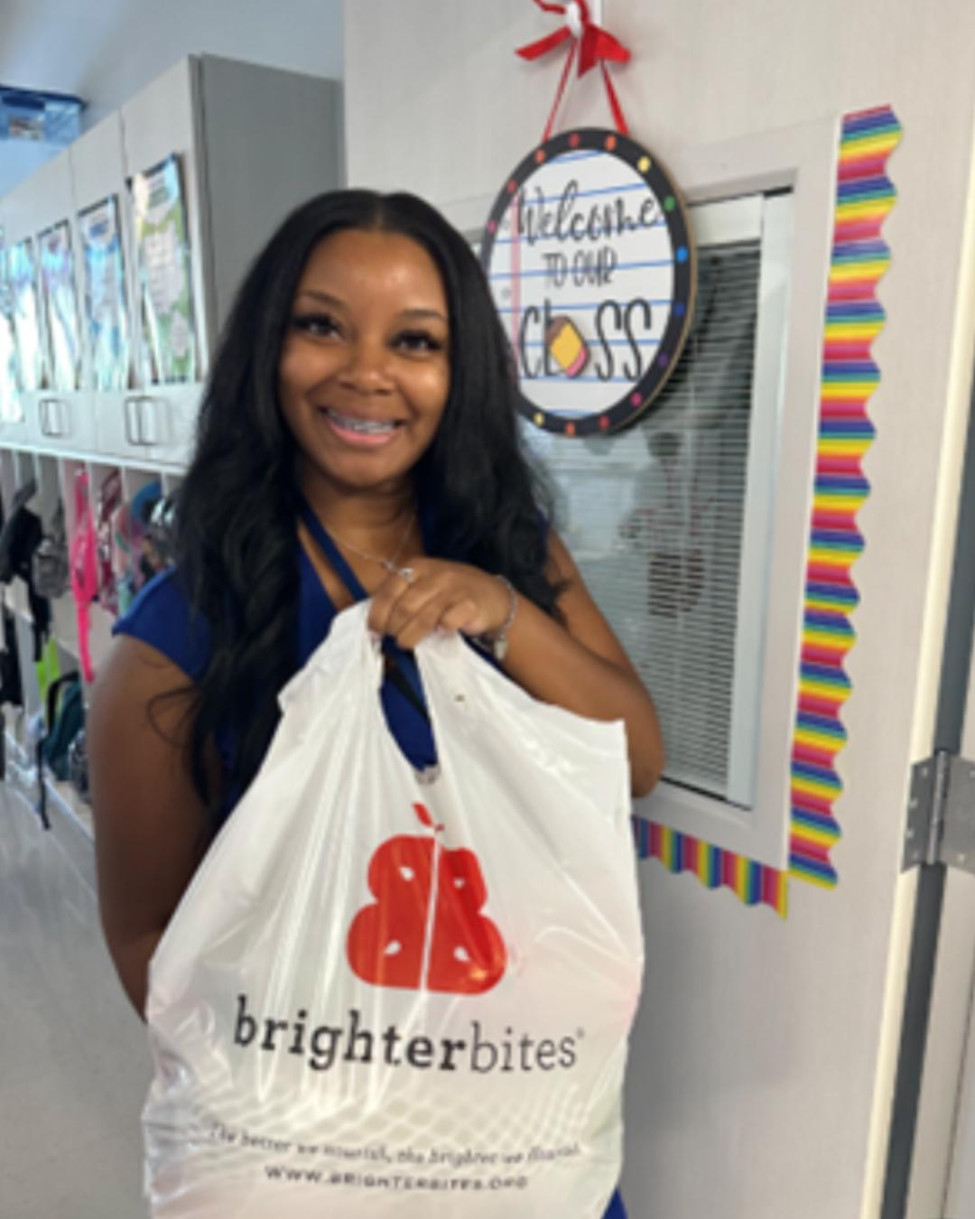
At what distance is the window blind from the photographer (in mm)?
951

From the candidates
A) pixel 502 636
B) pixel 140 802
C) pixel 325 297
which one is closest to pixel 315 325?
pixel 325 297

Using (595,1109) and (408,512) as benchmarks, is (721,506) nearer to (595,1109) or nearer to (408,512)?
(408,512)

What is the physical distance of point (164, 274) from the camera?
1.82m

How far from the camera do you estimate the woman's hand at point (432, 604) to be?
72 centimetres

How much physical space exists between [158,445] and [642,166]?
1.29m

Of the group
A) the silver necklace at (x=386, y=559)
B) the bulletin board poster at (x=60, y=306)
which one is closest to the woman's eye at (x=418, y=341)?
the silver necklace at (x=386, y=559)

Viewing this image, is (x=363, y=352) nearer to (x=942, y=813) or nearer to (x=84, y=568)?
(x=942, y=813)

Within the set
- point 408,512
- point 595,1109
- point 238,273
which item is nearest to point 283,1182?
point 595,1109

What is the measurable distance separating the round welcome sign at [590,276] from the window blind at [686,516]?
37 millimetres

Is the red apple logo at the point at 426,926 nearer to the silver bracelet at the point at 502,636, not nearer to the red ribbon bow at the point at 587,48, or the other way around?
the silver bracelet at the point at 502,636

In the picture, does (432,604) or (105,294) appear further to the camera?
(105,294)

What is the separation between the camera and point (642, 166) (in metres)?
0.94

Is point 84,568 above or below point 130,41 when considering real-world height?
below

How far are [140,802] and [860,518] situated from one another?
2.18 ft
